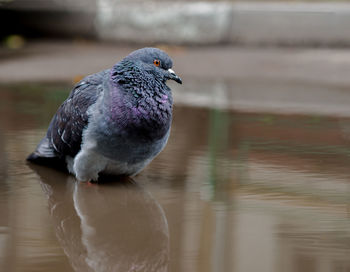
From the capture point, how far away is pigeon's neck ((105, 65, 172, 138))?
3.56 m

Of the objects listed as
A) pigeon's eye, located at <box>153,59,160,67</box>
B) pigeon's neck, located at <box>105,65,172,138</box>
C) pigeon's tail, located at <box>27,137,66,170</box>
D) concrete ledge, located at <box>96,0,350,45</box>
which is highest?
pigeon's eye, located at <box>153,59,160,67</box>

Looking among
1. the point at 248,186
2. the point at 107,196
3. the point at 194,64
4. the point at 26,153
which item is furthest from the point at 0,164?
the point at 194,64

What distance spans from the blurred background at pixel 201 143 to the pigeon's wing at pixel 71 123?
16cm

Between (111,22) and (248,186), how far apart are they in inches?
223

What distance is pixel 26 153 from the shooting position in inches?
174

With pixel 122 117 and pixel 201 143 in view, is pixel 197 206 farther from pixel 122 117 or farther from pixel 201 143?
pixel 201 143

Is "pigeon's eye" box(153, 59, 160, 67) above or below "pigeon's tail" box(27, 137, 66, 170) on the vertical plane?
above

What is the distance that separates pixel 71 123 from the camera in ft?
12.6

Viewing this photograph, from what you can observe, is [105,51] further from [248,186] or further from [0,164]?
[248,186]

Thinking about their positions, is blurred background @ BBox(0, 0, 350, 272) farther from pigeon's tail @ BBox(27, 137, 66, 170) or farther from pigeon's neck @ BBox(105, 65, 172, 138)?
pigeon's neck @ BBox(105, 65, 172, 138)

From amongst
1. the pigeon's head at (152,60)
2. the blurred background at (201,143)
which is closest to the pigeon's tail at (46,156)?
the blurred background at (201,143)

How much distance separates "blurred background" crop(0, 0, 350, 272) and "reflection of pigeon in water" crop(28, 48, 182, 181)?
195 mm

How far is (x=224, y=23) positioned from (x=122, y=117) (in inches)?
213

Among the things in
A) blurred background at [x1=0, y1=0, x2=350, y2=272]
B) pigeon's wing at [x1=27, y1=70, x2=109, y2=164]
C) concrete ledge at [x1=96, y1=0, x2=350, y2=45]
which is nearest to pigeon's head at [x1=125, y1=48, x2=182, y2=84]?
pigeon's wing at [x1=27, y1=70, x2=109, y2=164]
